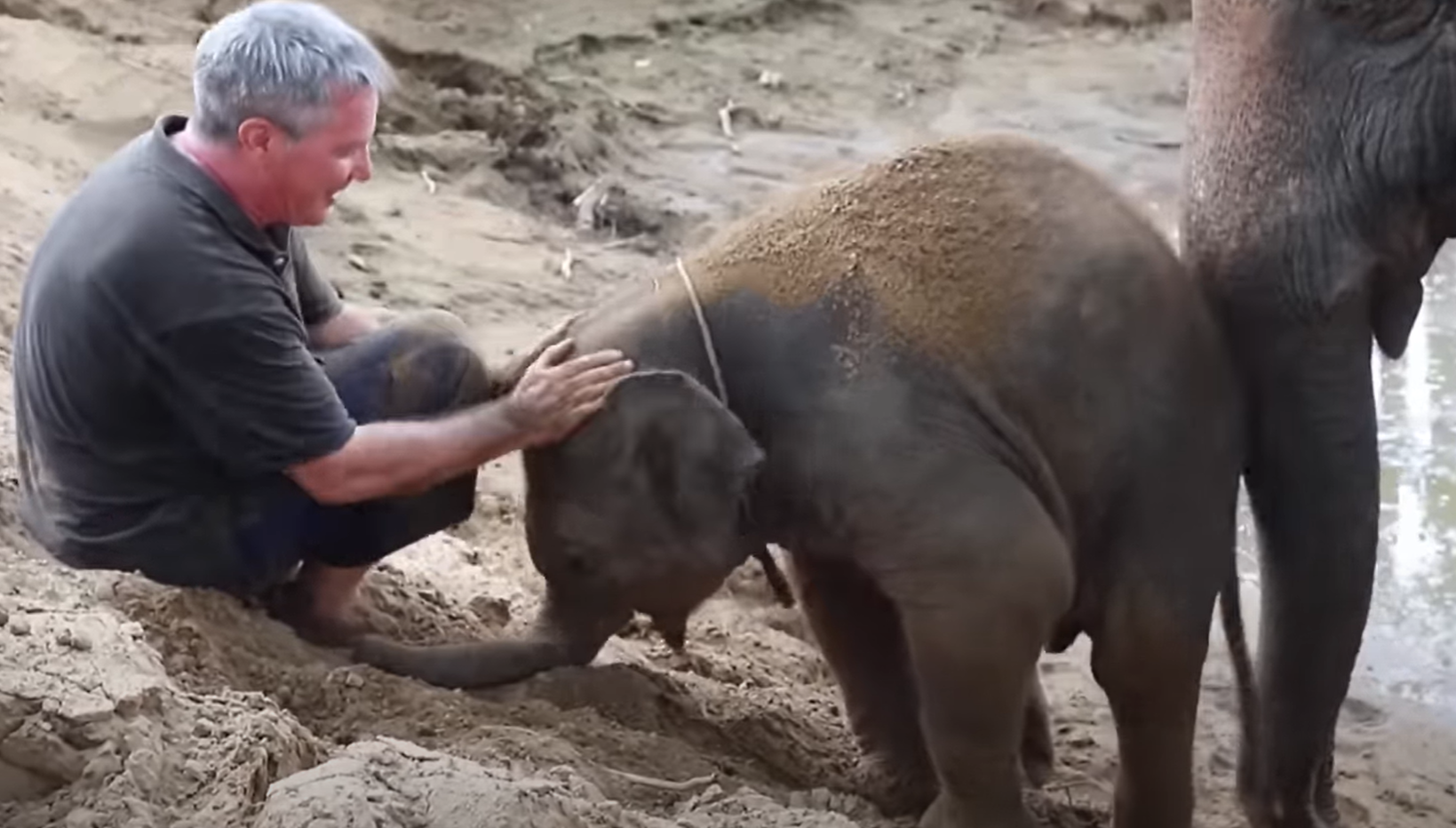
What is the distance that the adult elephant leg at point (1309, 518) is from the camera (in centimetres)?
409

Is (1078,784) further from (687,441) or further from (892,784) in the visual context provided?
(687,441)

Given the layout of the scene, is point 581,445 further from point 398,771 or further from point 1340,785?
point 1340,785

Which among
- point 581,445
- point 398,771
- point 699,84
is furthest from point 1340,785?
point 699,84

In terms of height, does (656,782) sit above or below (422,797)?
below

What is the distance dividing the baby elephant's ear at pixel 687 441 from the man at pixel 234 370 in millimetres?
73

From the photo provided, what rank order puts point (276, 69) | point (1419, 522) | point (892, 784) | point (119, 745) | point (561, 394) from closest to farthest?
point (119, 745), point (276, 69), point (561, 394), point (892, 784), point (1419, 522)

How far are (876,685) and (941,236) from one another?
1008mm

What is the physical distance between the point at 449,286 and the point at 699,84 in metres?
3.65

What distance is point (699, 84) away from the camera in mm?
11023

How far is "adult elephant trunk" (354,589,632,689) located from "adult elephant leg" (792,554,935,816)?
18.5 inches

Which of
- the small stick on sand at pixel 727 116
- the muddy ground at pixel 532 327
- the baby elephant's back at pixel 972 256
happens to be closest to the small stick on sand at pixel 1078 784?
the muddy ground at pixel 532 327

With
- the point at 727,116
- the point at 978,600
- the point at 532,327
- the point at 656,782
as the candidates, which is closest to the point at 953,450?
the point at 978,600

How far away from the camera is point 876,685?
177 inches

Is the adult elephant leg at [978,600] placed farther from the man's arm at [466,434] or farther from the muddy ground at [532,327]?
the man's arm at [466,434]
